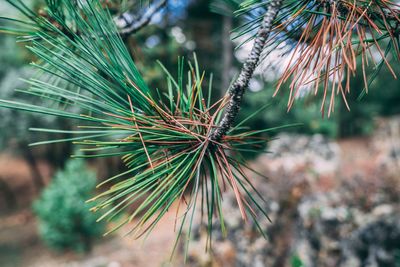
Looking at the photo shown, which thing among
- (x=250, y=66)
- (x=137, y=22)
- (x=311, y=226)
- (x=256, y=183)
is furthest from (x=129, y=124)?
(x=256, y=183)

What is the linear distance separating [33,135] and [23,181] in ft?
18.6

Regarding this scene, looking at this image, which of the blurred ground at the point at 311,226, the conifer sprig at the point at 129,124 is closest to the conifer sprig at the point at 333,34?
the conifer sprig at the point at 129,124

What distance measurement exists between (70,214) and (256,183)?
177 inches

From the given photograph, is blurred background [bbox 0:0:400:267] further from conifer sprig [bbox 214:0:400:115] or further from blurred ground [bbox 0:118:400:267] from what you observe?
conifer sprig [bbox 214:0:400:115]

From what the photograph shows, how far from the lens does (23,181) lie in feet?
47.3

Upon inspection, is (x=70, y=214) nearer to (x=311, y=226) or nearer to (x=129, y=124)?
(x=311, y=226)

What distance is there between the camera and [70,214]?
21.2 feet

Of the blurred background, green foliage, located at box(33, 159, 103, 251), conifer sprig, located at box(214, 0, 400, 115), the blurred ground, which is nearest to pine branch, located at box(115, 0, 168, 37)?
the blurred background

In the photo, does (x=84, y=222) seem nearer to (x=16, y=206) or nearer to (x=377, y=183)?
(x=377, y=183)

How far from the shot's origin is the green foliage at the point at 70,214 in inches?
255

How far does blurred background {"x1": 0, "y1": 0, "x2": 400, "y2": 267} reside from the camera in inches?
135

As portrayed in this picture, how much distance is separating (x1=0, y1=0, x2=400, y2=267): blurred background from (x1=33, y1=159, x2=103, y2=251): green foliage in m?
0.03

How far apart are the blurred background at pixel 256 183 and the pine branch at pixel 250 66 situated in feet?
0.52

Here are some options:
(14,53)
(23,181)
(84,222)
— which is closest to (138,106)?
(84,222)
